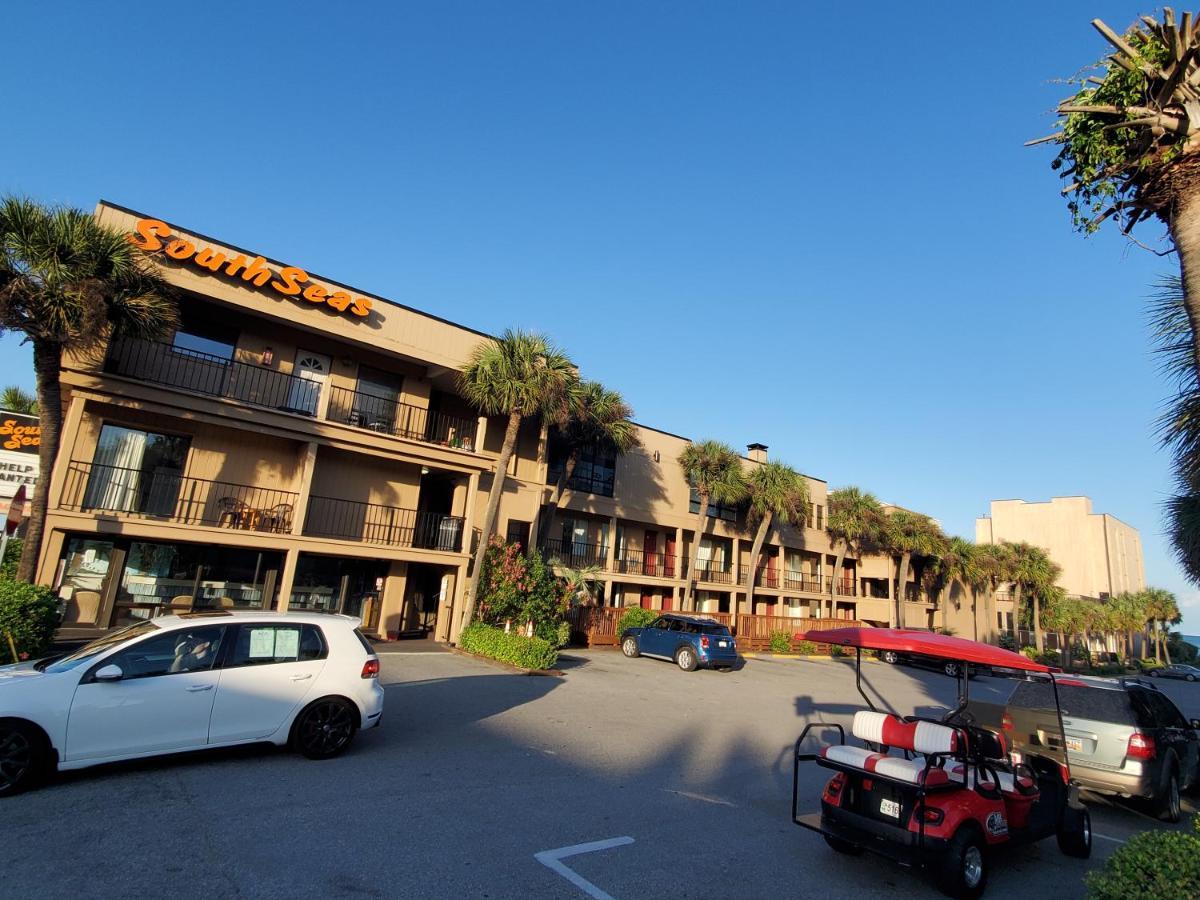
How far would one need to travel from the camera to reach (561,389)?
19.5m

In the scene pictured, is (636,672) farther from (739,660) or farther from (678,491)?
(678,491)

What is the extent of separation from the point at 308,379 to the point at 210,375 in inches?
92.3

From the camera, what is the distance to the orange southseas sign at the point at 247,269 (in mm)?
15648

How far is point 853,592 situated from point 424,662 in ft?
114

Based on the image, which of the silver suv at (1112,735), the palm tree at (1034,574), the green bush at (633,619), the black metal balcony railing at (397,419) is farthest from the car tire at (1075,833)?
the palm tree at (1034,574)

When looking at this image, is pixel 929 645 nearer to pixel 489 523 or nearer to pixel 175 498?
pixel 489 523

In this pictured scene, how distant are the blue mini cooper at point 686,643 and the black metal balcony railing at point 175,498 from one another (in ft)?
38.2

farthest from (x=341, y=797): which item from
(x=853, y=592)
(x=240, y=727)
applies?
(x=853, y=592)

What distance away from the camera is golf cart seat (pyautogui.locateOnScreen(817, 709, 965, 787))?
524 centimetres

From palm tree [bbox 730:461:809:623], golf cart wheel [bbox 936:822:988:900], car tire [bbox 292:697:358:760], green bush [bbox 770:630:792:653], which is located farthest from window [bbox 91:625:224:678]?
green bush [bbox 770:630:792:653]

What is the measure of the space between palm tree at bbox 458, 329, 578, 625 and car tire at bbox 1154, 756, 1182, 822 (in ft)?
49.4

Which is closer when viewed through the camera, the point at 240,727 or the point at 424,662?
the point at 240,727

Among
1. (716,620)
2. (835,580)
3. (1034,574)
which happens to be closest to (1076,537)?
(1034,574)

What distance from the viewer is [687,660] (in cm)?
2014
